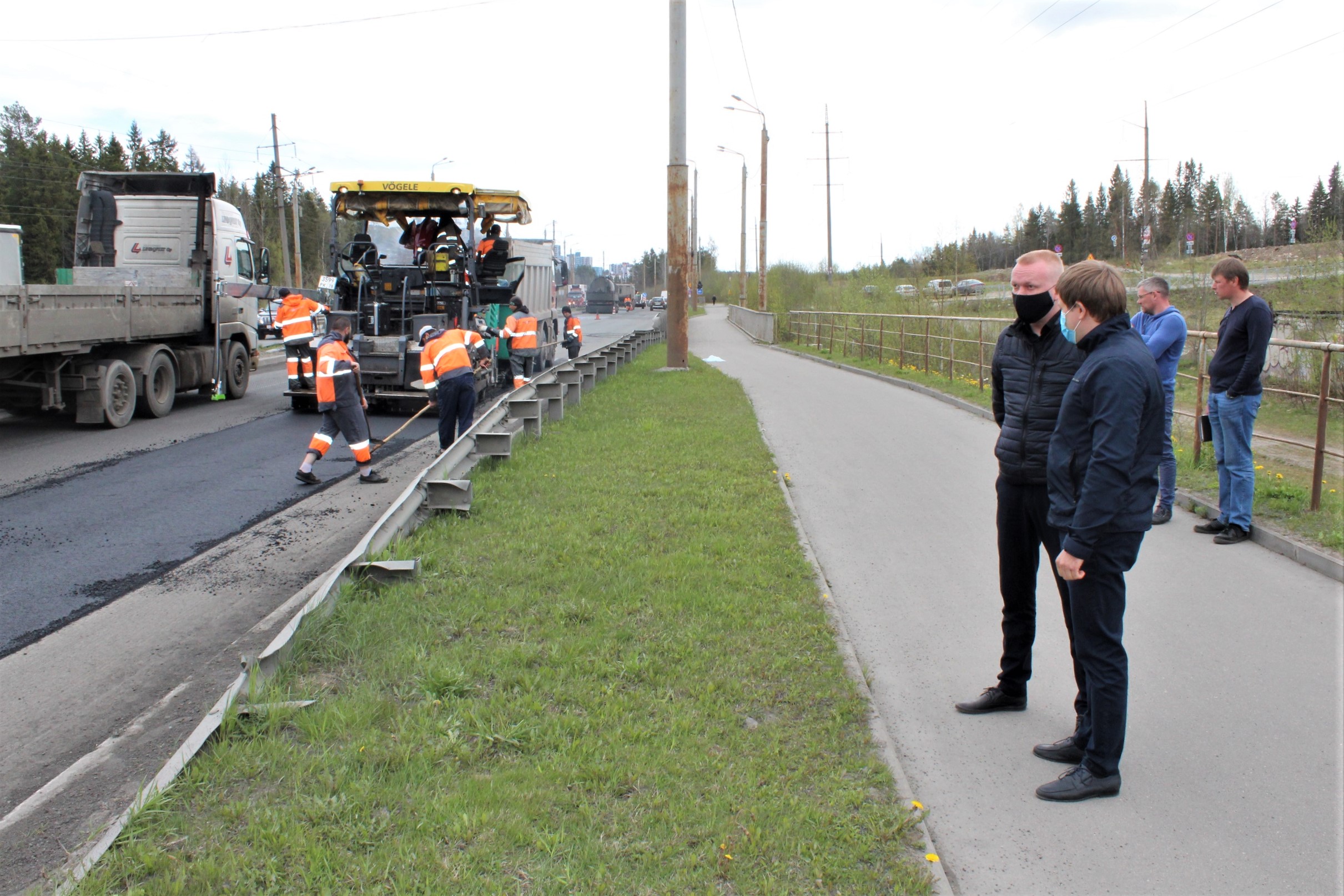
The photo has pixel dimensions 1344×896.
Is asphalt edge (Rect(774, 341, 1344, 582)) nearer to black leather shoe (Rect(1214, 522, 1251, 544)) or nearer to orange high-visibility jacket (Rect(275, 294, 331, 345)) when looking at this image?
black leather shoe (Rect(1214, 522, 1251, 544))

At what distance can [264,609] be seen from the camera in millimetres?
6004

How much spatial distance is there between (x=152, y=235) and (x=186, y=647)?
515 inches

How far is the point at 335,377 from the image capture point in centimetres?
982

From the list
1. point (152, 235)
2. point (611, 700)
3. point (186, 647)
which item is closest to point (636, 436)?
point (186, 647)

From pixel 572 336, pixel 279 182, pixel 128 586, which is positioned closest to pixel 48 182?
pixel 279 182

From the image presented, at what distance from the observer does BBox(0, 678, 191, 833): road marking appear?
11.8ft

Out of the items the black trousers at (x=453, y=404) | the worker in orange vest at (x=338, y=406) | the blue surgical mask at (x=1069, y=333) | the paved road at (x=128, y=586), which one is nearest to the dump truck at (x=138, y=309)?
the paved road at (x=128, y=586)

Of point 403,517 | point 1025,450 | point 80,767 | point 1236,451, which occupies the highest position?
point 1025,450

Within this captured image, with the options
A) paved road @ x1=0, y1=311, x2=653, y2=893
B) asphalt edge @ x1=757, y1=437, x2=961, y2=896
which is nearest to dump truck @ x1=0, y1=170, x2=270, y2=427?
paved road @ x1=0, y1=311, x2=653, y2=893

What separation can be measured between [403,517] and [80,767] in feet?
9.62

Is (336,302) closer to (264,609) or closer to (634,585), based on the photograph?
(264,609)

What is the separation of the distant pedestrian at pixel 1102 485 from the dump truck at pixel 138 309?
11401mm

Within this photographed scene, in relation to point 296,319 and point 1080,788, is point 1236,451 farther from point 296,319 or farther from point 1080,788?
point 296,319

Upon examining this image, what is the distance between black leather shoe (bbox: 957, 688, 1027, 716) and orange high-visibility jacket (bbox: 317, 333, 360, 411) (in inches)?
288
